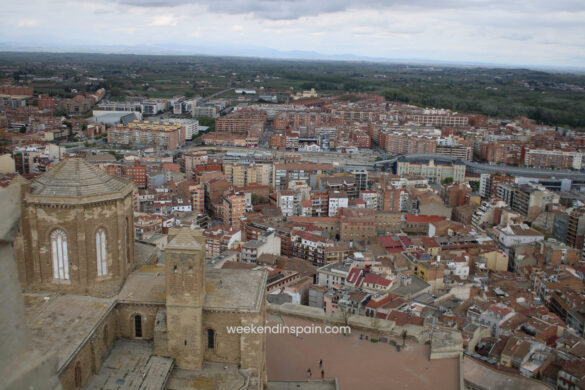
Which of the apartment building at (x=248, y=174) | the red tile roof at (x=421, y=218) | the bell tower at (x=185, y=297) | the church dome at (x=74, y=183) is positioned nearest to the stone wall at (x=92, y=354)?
the bell tower at (x=185, y=297)

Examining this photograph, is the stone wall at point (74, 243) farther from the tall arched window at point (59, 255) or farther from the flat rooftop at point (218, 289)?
the flat rooftop at point (218, 289)

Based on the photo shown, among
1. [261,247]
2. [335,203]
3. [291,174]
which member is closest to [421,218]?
[335,203]

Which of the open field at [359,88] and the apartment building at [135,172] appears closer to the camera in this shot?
the apartment building at [135,172]

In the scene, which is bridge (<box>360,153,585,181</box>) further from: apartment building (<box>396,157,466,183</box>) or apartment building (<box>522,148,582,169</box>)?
apartment building (<box>522,148,582,169</box>)

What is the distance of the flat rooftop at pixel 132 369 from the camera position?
701 centimetres

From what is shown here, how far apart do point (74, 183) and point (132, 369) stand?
2.76 metres

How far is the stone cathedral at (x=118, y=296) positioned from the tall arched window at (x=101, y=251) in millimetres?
14

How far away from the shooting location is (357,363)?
9.81 m

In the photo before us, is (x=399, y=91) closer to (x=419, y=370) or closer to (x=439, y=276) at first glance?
(x=439, y=276)

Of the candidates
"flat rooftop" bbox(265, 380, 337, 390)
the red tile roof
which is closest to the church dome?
"flat rooftop" bbox(265, 380, 337, 390)

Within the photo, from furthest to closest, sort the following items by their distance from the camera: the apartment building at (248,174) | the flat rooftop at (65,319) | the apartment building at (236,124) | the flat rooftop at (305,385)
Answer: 1. the apartment building at (236,124)
2. the apartment building at (248,174)
3. the flat rooftop at (305,385)
4. the flat rooftop at (65,319)

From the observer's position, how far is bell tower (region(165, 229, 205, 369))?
24.5 ft

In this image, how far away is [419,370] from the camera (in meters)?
9.70

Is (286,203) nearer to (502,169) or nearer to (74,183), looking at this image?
(502,169)
